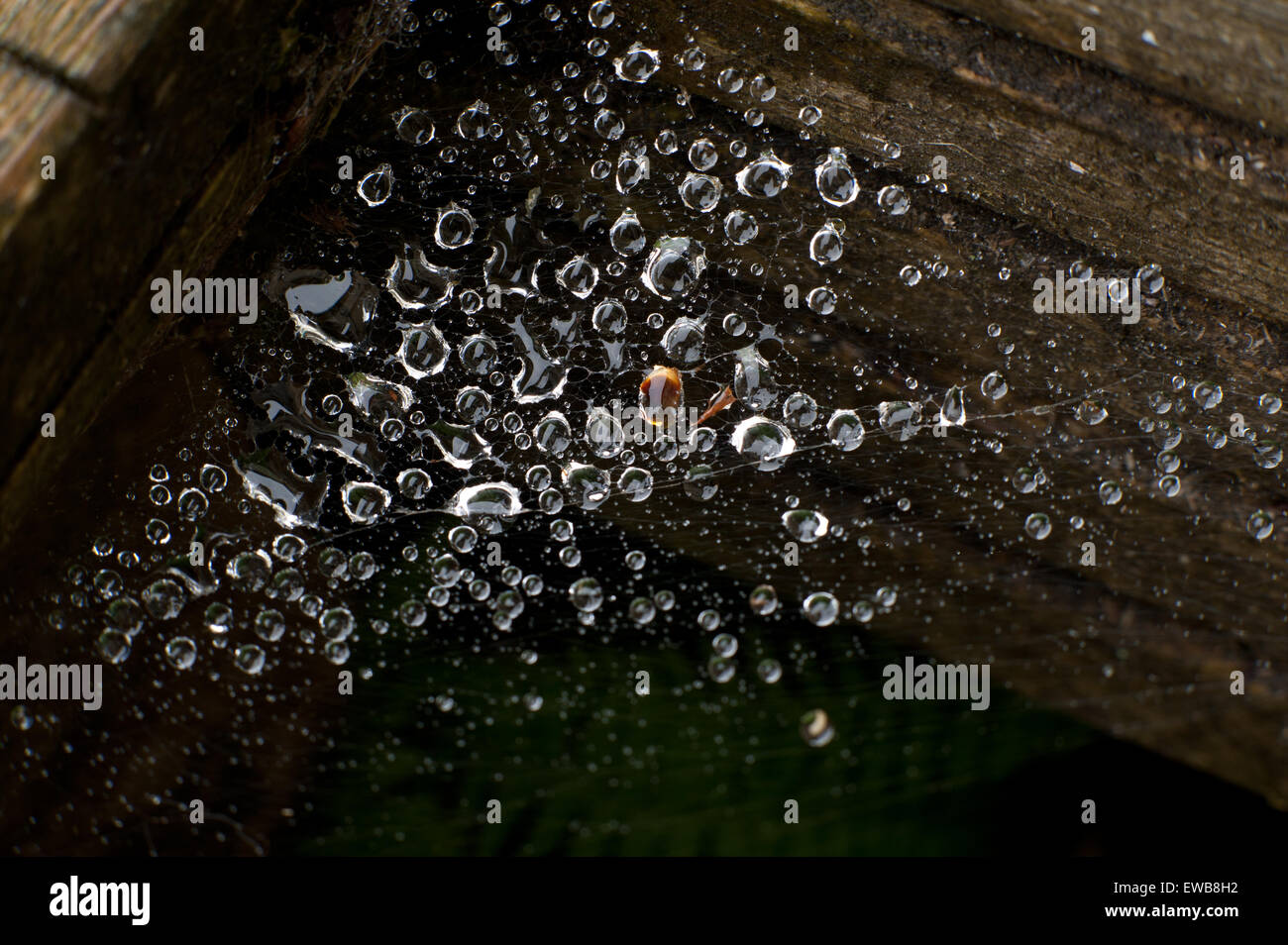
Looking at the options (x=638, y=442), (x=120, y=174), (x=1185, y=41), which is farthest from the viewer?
(x=638, y=442)

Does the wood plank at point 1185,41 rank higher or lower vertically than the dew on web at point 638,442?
higher

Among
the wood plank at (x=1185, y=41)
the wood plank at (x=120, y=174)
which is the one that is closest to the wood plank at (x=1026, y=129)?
the wood plank at (x=1185, y=41)

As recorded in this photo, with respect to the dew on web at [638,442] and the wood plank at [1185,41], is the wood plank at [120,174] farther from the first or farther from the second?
the wood plank at [1185,41]

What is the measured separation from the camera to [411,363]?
1.00 m

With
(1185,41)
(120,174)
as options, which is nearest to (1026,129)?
(1185,41)

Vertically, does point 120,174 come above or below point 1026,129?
below

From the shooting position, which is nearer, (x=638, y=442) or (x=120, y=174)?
(x=120, y=174)

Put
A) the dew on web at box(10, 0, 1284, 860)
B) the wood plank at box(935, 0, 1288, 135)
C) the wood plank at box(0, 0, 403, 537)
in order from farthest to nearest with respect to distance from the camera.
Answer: the dew on web at box(10, 0, 1284, 860), the wood plank at box(935, 0, 1288, 135), the wood plank at box(0, 0, 403, 537)

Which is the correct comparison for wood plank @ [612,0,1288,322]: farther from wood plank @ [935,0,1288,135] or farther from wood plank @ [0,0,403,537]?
wood plank @ [0,0,403,537]

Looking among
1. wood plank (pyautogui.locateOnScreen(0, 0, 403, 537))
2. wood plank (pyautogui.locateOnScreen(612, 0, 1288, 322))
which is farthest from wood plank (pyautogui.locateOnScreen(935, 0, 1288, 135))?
wood plank (pyautogui.locateOnScreen(0, 0, 403, 537))

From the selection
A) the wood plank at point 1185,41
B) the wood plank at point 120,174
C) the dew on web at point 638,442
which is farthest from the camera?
the dew on web at point 638,442

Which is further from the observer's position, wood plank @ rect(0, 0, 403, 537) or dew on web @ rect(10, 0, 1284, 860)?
dew on web @ rect(10, 0, 1284, 860)

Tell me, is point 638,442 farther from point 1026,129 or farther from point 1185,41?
point 1185,41

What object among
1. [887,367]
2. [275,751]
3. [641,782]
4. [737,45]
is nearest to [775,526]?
[887,367]
